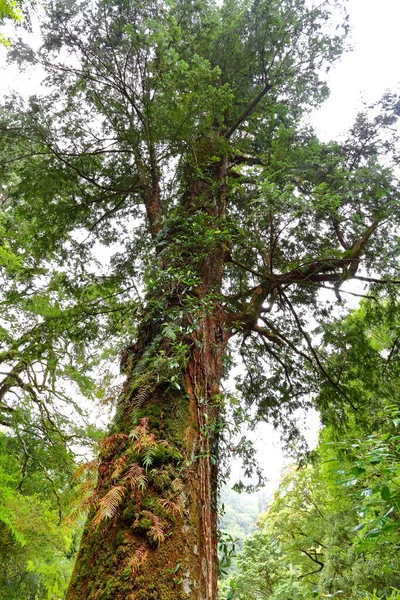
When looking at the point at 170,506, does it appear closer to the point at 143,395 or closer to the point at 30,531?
the point at 143,395

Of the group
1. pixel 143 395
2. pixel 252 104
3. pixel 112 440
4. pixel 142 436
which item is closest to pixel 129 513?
pixel 142 436

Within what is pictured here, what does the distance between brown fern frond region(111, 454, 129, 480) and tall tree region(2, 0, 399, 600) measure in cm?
1

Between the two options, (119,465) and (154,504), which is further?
(119,465)

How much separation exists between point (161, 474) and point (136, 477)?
0.46 feet

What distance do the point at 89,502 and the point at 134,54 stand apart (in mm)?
4615

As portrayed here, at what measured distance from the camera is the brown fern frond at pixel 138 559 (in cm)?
143

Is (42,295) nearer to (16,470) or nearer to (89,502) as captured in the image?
(16,470)

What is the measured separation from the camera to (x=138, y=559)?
1.46 m

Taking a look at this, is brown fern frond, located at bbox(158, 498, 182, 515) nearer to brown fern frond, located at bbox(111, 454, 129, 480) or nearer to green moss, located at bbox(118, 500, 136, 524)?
green moss, located at bbox(118, 500, 136, 524)

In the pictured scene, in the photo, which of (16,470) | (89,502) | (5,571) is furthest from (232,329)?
(5,571)

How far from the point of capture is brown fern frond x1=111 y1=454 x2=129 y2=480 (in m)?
1.81

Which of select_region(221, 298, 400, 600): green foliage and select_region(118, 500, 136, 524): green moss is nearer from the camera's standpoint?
select_region(118, 500, 136, 524): green moss

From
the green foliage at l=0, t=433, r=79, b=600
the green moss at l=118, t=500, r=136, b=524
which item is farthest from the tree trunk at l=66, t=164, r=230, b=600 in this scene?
the green foliage at l=0, t=433, r=79, b=600

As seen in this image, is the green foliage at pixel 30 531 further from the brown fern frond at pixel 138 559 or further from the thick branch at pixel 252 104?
the thick branch at pixel 252 104
